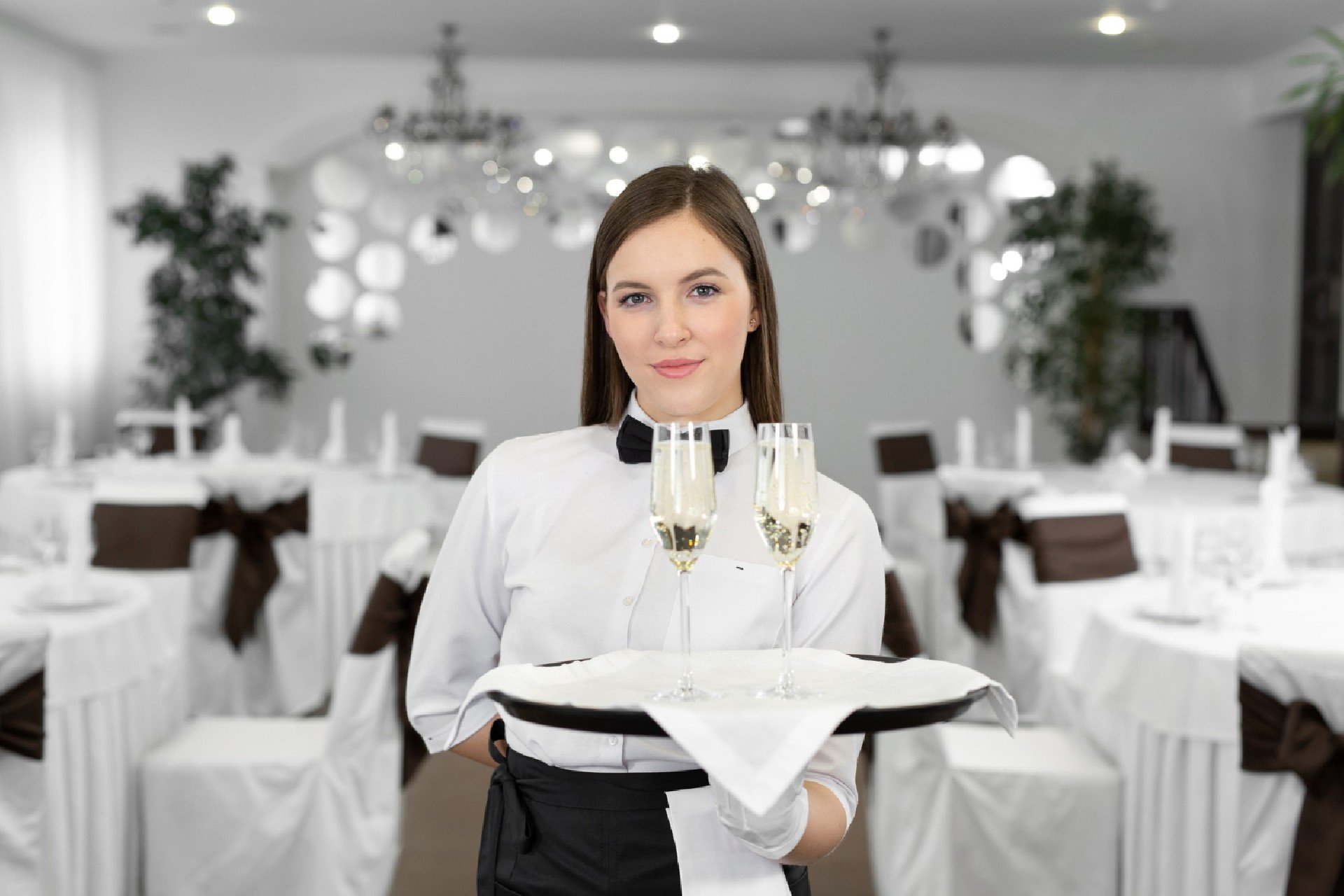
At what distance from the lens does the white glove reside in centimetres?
123

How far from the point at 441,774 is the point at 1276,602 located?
2.78 metres

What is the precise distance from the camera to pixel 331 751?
3.21m

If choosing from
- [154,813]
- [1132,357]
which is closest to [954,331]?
[1132,357]

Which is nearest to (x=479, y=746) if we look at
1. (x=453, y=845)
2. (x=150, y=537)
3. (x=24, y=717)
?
(x=24, y=717)

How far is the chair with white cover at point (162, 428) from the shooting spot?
7309 mm

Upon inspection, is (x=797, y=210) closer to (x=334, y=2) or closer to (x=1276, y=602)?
(x=334, y=2)

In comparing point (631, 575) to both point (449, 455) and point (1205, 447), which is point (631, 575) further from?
point (1205, 447)

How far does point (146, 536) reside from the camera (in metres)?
4.05

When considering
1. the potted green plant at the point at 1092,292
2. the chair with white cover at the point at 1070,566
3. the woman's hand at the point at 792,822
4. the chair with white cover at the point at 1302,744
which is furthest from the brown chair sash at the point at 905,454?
the woman's hand at the point at 792,822

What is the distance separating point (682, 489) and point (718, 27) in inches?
298

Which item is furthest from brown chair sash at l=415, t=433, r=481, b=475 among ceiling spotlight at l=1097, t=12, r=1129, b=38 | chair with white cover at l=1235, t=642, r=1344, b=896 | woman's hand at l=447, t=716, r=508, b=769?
woman's hand at l=447, t=716, r=508, b=769

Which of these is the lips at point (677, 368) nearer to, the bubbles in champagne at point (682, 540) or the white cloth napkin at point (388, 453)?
the bubbles in champagne at point (682, 540)

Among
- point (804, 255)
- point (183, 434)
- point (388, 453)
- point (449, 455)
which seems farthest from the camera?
point (804, 255)

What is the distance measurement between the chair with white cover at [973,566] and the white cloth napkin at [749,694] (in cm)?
340
